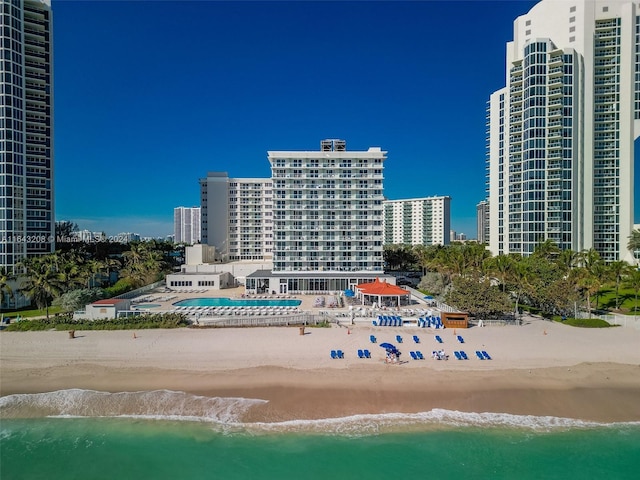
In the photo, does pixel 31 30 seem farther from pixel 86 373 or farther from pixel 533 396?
pixel 533 396

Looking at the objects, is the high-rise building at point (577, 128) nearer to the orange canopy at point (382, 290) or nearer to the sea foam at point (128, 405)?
the orange canopy at point (382, 290)

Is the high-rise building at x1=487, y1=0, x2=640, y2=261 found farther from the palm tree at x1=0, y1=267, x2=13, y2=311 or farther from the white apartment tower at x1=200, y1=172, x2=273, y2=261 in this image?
the palm tree at x1=0, y1=267, x2=13, y2=311

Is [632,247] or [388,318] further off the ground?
[632,247]

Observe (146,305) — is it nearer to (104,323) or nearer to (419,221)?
(104,323)

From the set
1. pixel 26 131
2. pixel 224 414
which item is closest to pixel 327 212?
pixel 224 414

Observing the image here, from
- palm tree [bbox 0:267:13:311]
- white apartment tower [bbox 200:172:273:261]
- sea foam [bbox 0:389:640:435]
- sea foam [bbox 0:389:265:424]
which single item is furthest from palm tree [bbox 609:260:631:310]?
palm tree [bbox 0:267:13:311]

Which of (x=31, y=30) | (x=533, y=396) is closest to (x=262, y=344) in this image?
(x=533, y=396)
